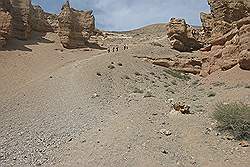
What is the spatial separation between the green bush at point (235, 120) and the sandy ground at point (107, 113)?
0.43m

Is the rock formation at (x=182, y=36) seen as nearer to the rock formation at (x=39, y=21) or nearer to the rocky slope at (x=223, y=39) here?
the rocky slope at (x=223, y=39)

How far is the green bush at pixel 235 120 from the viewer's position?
12.0 m

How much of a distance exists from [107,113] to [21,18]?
59.2 ft

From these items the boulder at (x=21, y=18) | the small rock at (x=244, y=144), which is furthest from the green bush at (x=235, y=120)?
the boulder at (x=21, y=18)

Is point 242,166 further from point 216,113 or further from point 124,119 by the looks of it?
point 124,119

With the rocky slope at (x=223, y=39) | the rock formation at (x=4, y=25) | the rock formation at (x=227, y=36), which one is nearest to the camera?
the rock formation at (x=227, y=36)

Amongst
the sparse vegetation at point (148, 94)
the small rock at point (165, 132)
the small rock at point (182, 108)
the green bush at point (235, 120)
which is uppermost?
the green bush at point (235, 120)

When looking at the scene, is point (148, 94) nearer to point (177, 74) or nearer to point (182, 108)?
point (182, 108)

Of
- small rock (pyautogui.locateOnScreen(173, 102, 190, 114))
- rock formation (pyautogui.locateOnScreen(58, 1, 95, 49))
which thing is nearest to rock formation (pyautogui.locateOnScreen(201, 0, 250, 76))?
small rock (pyautogui.locateOnScreen(173, 102, 190, 114))

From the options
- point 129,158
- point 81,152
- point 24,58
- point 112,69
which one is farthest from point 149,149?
point 24,58

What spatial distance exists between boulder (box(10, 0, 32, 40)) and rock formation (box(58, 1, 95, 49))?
258 centimetres

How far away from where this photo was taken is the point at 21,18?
1182 inches

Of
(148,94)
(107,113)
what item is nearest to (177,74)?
(148,94)

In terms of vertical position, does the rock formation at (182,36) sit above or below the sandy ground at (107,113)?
above
